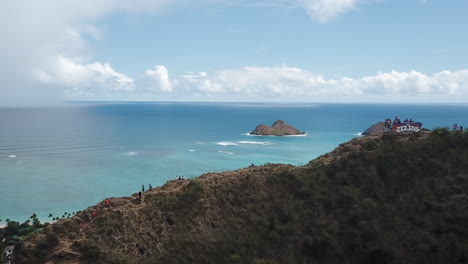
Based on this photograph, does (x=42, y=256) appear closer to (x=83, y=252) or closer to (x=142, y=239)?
(x=83, y=252)

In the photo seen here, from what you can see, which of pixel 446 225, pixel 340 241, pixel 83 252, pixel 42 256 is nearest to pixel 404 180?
pixel 446 225

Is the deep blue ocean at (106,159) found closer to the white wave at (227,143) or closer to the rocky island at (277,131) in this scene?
the white wave at (227,143)

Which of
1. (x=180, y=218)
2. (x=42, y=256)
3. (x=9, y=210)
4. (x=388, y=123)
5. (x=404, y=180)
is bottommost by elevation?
(x=9, y=210)

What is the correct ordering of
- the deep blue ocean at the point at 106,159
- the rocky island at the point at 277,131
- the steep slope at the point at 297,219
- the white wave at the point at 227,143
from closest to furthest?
the steep slope at the point at 297,219 < the deep blue ocean at the point at 106,159 < the white wave at the point at 227,143 < the rocky island at the point at 277,131

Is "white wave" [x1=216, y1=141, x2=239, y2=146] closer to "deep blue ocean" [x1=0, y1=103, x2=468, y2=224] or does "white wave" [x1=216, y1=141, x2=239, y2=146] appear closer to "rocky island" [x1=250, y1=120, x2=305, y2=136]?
"deep blue ocean" [x1=0, y1=103, x2=468, y2=224]

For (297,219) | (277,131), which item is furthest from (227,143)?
(297,219)

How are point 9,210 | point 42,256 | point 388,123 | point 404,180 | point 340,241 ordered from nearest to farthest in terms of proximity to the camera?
point 42,256, point 340,241, point 404,180, point 388,123, point 9,210

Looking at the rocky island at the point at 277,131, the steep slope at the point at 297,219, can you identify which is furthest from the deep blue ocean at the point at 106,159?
the steep slope at the point at 297,219

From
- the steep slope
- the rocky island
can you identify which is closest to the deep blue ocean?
the rocky island

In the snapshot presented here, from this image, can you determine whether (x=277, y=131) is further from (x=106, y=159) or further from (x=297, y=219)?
(x=297, y=219)
